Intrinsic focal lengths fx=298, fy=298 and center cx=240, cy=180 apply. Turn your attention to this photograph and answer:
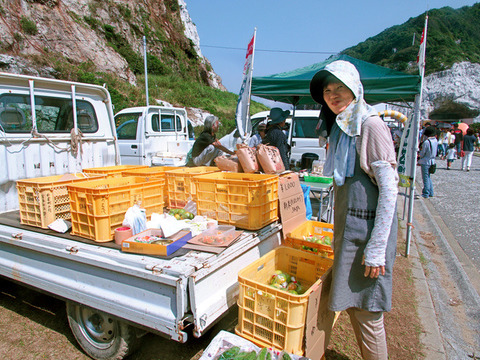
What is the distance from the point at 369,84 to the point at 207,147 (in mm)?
2770

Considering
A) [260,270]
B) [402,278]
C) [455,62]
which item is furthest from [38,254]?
[455,62]

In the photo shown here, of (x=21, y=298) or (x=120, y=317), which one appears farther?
(x=21, y=298)

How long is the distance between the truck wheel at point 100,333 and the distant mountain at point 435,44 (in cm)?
3200

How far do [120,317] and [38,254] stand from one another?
1.02 meters

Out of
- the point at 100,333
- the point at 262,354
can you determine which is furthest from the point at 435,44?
the point at 100,333

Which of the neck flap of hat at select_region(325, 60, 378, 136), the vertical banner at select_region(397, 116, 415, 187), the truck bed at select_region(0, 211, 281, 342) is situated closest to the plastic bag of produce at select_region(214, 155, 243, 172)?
the truck bed at select_region(0, 211, 281, 342)

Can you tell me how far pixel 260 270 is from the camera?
2.42 metres

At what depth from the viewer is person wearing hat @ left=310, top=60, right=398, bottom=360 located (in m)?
1.75

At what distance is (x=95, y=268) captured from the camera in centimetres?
223

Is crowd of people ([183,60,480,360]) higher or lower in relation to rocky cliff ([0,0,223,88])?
lower

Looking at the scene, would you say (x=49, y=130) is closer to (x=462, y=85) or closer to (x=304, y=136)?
(x=304, y=136)

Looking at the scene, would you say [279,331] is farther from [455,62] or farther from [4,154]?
[455,62]

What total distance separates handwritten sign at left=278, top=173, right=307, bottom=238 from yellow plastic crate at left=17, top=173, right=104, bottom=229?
2.18 meters

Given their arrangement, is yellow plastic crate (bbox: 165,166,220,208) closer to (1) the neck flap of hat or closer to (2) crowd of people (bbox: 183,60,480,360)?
(2) crowd of people (bbox: 183,60,480,360)
